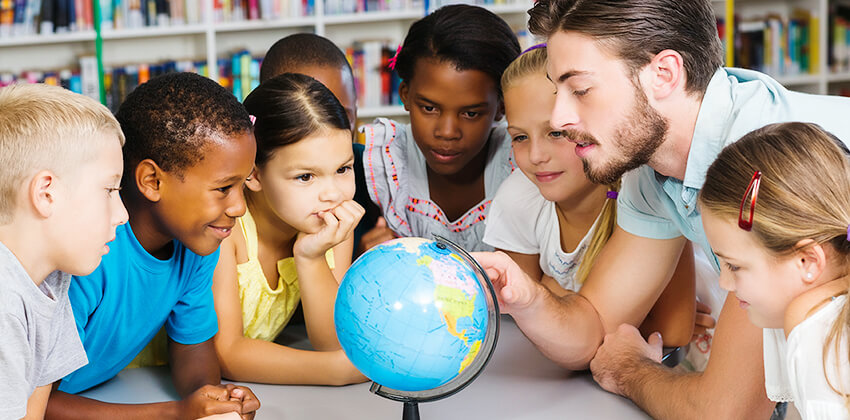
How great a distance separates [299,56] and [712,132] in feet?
5.80

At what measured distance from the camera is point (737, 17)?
581 cm

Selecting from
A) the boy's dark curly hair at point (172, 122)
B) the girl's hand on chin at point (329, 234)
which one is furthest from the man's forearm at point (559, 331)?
the boy's dark curly hair at point (172, 122)

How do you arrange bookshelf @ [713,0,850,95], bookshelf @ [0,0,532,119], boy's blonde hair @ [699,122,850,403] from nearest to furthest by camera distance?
1. boy's blonde hair @ [699,122,850,403]
2. bookshelf @ [0,0,532,119]
3. bookshelf @ [713,0,850,95]

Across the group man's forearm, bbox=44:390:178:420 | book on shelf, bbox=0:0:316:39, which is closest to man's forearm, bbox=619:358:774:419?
man's forearm, bbox=44:390:178:420

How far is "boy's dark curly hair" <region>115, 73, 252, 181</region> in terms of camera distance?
1786 millimetres

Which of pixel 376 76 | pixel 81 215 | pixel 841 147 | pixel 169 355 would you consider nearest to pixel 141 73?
pixel 376 76

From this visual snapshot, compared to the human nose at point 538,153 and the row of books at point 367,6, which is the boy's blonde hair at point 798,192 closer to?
the human nose at point 538,153

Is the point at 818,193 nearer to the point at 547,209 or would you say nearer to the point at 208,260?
the point at 547,209

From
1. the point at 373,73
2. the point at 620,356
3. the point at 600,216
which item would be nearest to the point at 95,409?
the point at 620,356

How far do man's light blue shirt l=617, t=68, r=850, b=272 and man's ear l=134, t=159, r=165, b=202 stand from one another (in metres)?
1.21

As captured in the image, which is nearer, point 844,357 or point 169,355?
point 844,357

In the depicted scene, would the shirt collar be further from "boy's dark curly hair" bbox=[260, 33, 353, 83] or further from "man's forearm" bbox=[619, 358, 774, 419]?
"boy's dark curly hair" bbox=[260, 33, 353, 83]

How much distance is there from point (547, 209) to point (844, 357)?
4.34 feet

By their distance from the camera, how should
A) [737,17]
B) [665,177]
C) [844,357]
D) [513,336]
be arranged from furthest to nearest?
[737,17] < [513,336] < [665,177] < [844,357]
